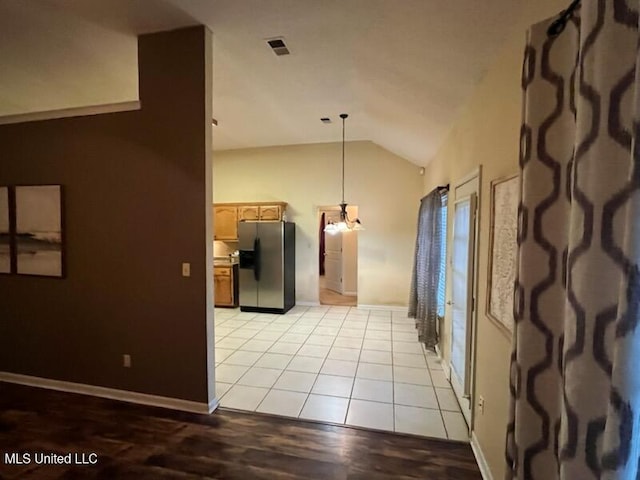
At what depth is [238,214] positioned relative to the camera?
6.49 meters

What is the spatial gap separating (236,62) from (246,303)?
14.0ft

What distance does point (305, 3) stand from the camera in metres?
2.25

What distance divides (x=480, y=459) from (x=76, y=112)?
4.28m

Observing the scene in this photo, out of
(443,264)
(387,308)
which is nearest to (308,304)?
(387,308)

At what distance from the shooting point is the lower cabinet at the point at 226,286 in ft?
20.9

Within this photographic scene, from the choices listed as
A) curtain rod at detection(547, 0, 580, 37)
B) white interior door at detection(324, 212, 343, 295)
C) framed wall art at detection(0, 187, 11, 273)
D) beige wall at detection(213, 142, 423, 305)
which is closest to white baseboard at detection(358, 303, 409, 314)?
beige wall at detection(213, 142, 423, 305)

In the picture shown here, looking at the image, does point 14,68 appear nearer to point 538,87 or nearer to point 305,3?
point 305,3

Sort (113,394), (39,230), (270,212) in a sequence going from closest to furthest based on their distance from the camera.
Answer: (113,394), (39,230), (270,212)

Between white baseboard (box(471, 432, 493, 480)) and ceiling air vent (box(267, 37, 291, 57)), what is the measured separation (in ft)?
11.2

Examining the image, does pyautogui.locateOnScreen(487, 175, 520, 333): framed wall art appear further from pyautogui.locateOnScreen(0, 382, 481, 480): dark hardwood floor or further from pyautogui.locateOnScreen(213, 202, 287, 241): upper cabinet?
pyautogui.locateOnScreen(213, 202, 287, 241): upper cabinet

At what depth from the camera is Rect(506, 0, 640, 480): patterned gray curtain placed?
666 mm

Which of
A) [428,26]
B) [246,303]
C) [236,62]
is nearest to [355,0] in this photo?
[428,26]

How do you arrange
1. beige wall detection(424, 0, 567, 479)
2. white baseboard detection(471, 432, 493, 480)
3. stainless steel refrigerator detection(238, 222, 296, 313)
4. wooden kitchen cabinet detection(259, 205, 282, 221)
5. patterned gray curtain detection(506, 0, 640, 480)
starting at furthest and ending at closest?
wooden kitchen cabinet detection(259, 205, 282, 221) → stainless steel refrigerator detection(238, 222, 296, 313) → white baseboard detection(471, 432, 493, 480) → beige wall detection(424, 0, 567, 479) → patterned gray curtain detection(506, 0, 640, 480)

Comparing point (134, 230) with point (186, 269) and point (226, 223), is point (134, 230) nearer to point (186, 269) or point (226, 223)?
point (186, 269)
